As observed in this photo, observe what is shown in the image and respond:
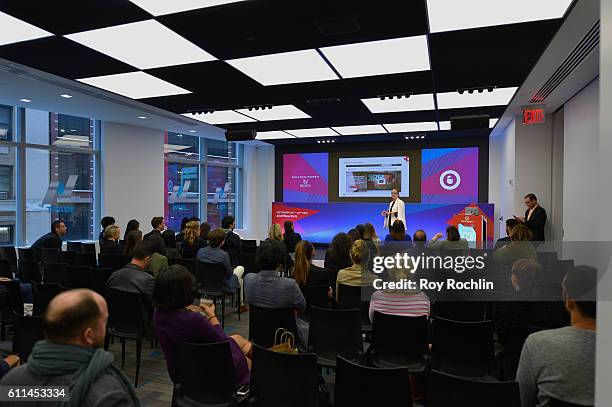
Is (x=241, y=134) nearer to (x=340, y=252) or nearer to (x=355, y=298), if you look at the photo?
(x=340, y=252)

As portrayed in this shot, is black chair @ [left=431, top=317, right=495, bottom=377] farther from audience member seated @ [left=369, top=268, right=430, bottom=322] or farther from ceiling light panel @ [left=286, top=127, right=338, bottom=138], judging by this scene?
ceiling light panel @ [left=286, top=127, right=338, bottom=138]

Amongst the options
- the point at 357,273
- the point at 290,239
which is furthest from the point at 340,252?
the point at 290,239

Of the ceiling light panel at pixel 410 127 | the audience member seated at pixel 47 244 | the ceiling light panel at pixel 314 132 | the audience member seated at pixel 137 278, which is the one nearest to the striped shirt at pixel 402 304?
the audience member seated at pixel 137 278

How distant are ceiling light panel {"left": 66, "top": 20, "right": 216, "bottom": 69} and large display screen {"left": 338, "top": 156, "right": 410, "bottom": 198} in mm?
7823

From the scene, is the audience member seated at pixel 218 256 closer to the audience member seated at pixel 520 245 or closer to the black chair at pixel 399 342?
the black chair at pixel 399 342

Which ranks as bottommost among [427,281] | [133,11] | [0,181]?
[427,281]

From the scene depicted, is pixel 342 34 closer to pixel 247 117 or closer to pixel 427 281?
pixel 427 281

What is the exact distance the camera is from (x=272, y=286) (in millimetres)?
3225

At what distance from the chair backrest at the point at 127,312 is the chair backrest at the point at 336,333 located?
1.58 meters

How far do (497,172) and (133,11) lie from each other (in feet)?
33.1

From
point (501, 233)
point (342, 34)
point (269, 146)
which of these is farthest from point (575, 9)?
point (269, 146)

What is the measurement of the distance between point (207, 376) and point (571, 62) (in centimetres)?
542

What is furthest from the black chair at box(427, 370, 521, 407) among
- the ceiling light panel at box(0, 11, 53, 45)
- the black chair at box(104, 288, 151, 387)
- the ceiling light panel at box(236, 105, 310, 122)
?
the ceiling light panel at box(236, 105, 310, 122)

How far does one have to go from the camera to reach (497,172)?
10.9 m
